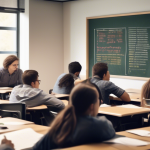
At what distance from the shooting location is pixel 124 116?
11.8 feet

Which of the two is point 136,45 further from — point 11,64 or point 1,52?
point 1,52

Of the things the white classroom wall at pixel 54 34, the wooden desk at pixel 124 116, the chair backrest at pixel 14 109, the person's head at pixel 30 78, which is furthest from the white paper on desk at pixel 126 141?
the white classroom wall at pixel 54 34

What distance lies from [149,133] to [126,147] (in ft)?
1.84

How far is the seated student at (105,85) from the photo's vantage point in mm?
4422

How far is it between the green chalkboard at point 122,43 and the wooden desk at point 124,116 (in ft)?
9.07

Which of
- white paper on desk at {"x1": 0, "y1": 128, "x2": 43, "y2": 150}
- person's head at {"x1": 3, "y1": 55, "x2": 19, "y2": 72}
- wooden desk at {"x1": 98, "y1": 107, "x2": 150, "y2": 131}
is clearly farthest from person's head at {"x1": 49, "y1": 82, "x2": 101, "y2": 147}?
person's head at {"x1": 3, "y1": 55, "x2": 19, "y2": 72}

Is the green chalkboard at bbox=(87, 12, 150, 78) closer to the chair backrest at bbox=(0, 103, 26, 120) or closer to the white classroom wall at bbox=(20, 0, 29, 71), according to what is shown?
the white classroom wall at bbox=(20, 0, 29, 71)

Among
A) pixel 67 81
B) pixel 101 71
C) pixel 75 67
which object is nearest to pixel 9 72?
pixel 75 67

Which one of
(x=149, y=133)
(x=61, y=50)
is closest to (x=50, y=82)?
(x=61, y=50)

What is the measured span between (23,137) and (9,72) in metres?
3.93

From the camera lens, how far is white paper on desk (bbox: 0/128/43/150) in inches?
84.3

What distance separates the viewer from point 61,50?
329 inches

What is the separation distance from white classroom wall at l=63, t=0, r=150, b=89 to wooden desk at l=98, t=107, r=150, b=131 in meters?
2.84

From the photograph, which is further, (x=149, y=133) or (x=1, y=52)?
(x=1, y=52)
